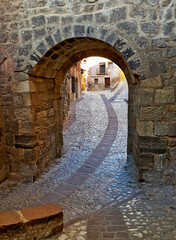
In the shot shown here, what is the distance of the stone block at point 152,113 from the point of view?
2959 mm

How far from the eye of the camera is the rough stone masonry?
2.83 m

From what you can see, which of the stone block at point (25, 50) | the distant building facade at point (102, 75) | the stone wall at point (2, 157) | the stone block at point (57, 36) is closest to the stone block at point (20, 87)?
the stone block at point (25, 50)

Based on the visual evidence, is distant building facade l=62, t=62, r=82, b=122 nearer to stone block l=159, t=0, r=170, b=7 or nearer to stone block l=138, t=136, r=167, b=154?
stone block l=138, t=136, r=167, b=154

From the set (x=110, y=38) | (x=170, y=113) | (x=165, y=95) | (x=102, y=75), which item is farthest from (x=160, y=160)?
(x=102, y=75)

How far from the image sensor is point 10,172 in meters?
3.89

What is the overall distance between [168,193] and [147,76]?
180 cm

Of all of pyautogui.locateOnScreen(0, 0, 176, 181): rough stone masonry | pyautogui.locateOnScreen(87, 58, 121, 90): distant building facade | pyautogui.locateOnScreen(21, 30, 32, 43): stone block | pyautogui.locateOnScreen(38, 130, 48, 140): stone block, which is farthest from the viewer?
pyautogui.locateOnScreen(87, 58, 121, 90): distant building facade

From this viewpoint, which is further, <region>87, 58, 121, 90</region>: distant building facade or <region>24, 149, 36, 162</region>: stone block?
<region>87, 58, 121, 90</region>: distant building facade

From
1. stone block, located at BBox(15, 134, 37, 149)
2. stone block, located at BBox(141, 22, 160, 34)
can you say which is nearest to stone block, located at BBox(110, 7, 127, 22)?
stone block, located at BBox(141, 22, 160, 34)

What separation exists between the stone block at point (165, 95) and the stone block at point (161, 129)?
1.16 ft

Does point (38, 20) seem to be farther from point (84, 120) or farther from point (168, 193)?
point (84, 120)

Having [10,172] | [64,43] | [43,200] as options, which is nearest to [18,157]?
[10,172]

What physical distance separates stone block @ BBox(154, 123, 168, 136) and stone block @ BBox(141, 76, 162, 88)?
60 cm

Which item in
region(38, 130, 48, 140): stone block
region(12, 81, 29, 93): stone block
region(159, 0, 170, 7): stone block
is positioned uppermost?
region(159, 0, 170, 7): stone block
